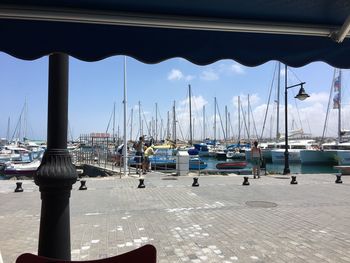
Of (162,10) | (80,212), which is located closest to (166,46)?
(162,10)

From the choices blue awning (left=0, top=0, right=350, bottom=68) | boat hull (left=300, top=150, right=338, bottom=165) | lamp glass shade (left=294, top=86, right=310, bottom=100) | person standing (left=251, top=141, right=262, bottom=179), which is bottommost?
boat hull (left=300, top=150, right=338, bottom=165)

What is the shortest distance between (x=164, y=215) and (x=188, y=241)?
2.51 meters

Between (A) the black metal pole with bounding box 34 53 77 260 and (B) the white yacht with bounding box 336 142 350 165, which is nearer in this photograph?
(A) the black metal pole with bounding box 34 53 77 260

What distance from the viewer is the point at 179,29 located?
3.58 meters

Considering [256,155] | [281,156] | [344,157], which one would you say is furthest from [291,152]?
[256,155]

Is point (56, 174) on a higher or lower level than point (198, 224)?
higher

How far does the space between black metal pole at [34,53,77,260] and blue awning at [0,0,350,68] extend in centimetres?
95

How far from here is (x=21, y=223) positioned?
871 centimetres

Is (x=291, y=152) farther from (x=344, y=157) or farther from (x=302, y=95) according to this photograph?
(x=302, y=95)

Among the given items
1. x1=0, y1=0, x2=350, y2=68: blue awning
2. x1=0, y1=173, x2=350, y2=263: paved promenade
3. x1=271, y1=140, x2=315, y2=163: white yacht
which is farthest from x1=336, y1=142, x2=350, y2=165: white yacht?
x1=0, y1=0, x2=350, y2=68: blue awning

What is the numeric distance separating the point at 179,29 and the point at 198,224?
5940 millimetres

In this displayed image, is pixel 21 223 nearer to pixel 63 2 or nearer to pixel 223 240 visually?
pixel 223 240

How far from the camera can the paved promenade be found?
650cm

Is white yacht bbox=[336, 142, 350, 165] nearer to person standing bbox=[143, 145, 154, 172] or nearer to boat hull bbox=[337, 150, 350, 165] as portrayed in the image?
boat hull bbox=[337, 150, 350, 165]
